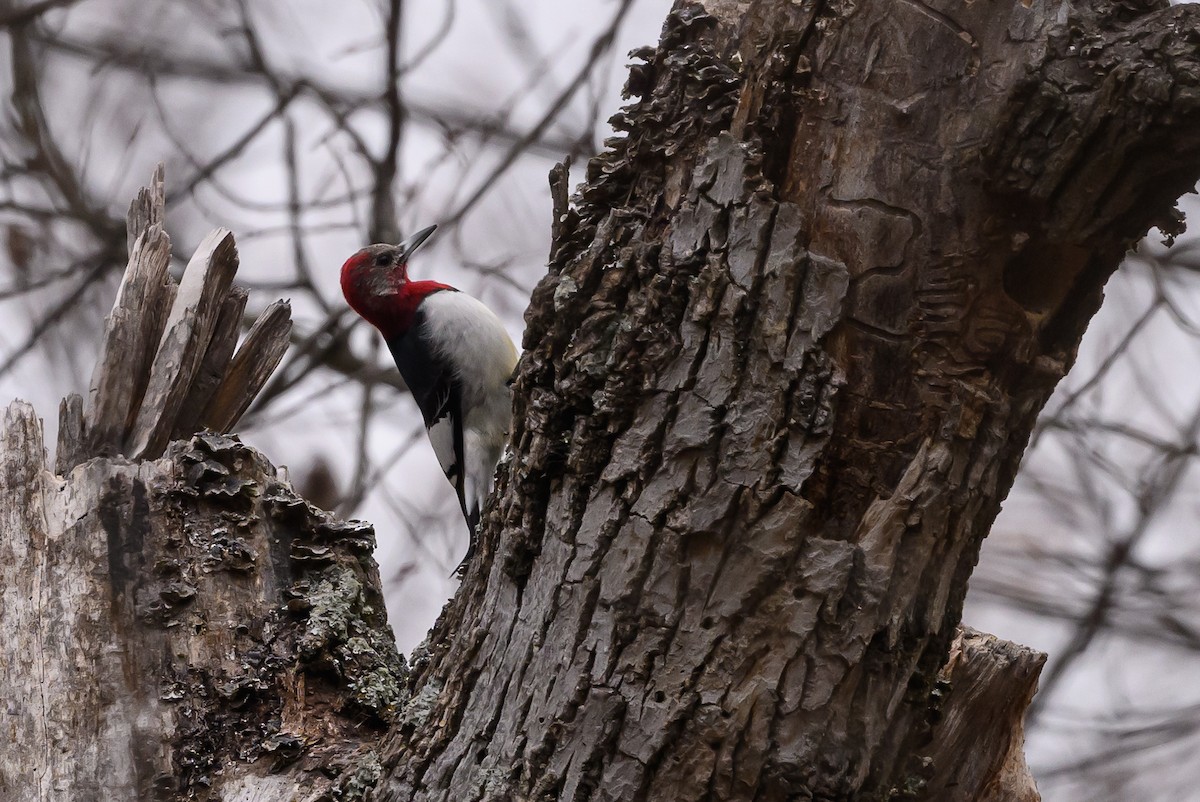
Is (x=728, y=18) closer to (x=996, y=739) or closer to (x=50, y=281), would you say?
(x=996, y=739)

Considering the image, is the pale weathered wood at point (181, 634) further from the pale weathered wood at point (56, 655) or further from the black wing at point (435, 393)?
the black wing at point (435, 393)

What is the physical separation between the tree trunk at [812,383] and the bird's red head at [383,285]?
3.51 metres

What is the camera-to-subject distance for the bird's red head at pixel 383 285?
5.03m

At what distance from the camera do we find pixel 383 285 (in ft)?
16.7

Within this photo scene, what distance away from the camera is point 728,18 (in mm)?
1753

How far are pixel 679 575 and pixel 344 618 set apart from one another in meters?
1.09

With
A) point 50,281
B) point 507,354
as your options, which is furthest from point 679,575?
point 50,281

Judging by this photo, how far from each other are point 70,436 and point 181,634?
0.67 meters

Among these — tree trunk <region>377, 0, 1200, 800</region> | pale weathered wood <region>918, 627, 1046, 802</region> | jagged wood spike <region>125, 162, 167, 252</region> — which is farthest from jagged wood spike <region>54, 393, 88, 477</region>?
pale weathered wood <region>918, 627, 1046, 802</region>

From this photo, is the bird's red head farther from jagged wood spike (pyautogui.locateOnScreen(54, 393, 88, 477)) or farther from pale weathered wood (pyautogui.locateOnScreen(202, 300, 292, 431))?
jagged wood spike (pyautogui.locateOnScreen(54, 393, 88, 477))

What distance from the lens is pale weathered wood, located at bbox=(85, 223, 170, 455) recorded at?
2.63m

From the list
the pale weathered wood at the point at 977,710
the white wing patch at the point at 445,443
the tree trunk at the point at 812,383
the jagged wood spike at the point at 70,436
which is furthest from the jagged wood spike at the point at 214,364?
the white wing patch at the point at 445,443

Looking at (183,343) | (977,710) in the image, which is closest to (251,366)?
(183,343)

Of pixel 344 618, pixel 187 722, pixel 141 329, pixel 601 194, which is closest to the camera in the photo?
pixel 601 194
